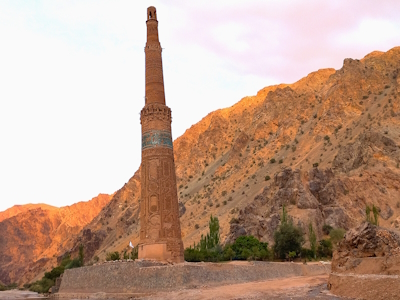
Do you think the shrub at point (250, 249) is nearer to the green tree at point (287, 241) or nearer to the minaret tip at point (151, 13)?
the green tree at point (287, 241)

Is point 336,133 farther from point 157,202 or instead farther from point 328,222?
point 157,202

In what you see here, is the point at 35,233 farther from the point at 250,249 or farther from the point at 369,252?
the point at 369,252

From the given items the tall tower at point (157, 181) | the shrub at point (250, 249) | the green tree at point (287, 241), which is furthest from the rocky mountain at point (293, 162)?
the tall tower at point (157, 181)

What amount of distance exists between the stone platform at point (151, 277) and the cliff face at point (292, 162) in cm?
1671

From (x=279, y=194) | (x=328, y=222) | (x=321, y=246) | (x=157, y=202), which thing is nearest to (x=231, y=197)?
(x=279, y=194)

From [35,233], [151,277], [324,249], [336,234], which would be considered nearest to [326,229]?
[336,234]

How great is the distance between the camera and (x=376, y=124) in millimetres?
51250

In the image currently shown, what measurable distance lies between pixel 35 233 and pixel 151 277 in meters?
106

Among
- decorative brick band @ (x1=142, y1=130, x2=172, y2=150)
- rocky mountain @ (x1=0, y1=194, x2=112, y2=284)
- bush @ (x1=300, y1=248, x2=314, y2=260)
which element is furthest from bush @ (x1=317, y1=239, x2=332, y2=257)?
rocky mountain @ (x1=0, y1=194, x2=112, y2=284)

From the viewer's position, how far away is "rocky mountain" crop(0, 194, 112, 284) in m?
106

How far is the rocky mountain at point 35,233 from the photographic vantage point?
106 metres

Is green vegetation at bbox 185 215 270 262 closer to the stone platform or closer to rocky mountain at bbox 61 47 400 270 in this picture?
the stone platform

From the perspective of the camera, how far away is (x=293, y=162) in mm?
55125

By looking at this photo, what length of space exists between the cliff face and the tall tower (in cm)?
1603
